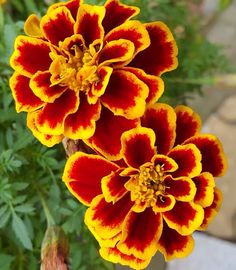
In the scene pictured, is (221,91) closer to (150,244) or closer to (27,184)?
(27,184)

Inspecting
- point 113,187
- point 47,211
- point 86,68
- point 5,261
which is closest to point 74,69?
point 86,68

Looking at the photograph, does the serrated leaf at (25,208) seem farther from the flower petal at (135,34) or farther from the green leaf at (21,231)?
the flower petal at (135,34)

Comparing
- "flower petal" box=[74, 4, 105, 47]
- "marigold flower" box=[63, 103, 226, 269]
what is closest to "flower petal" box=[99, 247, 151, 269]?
"marigold flower" box=[63, 103, 226, 269]

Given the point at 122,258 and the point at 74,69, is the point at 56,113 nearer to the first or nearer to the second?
the point at 74,69

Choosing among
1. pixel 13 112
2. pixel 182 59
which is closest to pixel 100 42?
pixel 13 112

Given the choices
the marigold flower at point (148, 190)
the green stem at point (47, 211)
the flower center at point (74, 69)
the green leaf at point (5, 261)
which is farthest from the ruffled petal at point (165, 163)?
the green leaf at point (5, 261)
